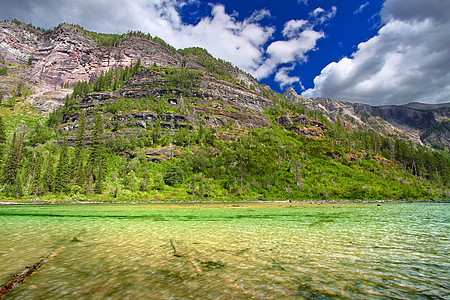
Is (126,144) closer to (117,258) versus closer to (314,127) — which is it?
(117,258)

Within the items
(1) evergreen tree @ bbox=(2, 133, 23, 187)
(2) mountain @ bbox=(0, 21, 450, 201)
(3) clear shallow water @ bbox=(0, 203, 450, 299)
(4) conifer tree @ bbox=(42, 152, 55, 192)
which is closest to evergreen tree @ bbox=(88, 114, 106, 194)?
(2) mountain @ bbox=(0, 21, 450, 201)

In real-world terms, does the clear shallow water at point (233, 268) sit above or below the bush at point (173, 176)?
below

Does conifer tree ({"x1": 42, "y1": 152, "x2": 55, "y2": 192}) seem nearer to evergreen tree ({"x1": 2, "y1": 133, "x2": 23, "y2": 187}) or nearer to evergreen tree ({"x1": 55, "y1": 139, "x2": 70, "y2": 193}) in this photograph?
evergreen tree ({"x1": 55, "y1": 139, "x2": 70, "y2": 193})

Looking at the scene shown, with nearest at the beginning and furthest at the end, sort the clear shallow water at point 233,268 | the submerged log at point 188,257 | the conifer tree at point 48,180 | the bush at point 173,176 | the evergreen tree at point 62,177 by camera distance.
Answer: the clear shallow water at point 233,268, the submerged log at point 188,257, the conifer tree at point 48,180, the evergreen tree at point 62,177, the bush at point 173,176

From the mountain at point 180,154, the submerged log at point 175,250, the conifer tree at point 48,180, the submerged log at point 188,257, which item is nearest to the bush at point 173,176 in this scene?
the mountain at point 180,154

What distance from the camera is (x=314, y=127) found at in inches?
7215

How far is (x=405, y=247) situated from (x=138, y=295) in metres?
13.5

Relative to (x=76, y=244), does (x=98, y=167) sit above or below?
above

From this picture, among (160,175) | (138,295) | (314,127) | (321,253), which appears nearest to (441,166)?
(314,127)

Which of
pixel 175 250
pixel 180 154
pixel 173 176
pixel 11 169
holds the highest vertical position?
pixel 180 154

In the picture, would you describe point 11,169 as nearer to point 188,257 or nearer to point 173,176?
point 173,176

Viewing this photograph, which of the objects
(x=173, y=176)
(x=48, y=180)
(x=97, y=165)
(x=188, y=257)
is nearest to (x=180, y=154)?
→ (x=173, y=176)

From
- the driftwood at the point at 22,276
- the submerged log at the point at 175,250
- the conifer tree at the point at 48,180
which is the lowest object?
the submerged log at the point at 175,250

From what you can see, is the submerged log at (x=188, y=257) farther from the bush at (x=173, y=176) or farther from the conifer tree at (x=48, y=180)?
the conifer tree at (x=48, y=180)
